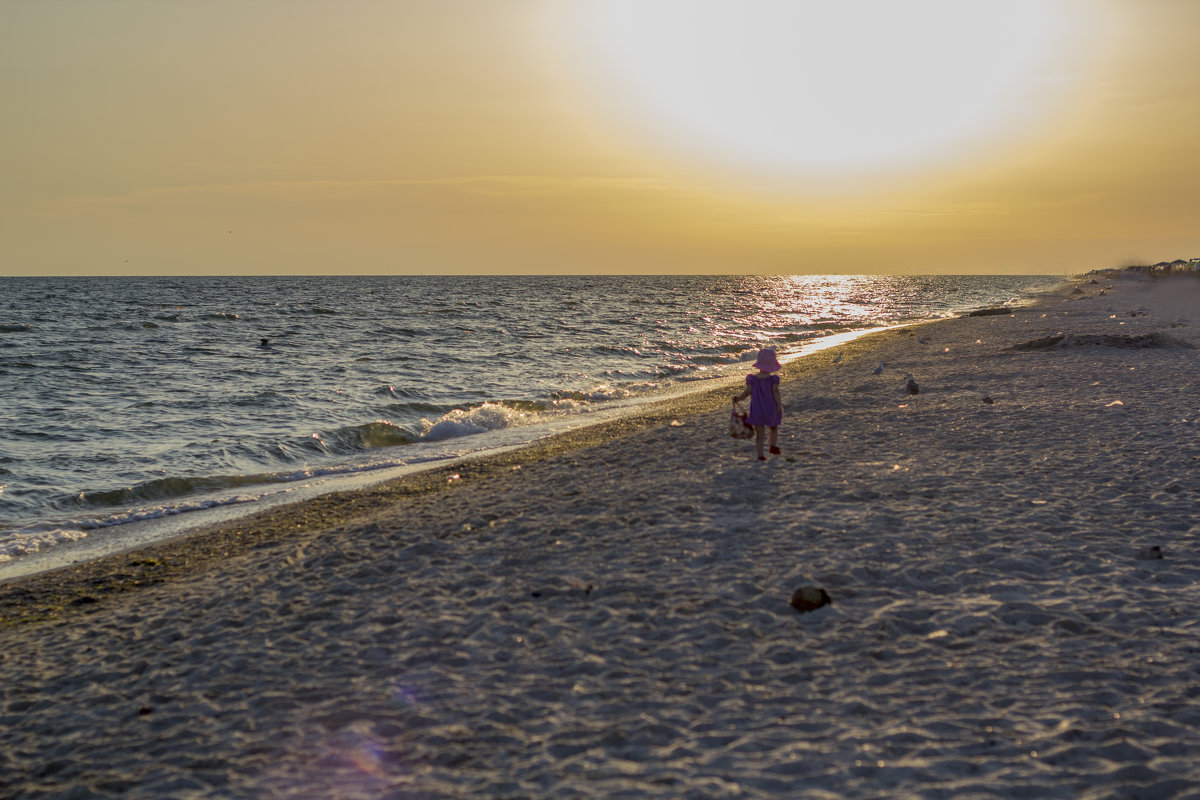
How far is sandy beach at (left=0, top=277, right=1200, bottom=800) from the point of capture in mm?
4504

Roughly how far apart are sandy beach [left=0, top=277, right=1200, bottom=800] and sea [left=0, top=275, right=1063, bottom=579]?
12.4ft

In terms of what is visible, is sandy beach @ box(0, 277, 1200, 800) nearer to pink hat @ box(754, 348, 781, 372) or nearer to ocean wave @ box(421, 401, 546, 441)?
pink hat @ box(754, 348, 781, 372)

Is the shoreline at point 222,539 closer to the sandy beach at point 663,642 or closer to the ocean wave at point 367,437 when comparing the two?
the sandy beach at point 663,642

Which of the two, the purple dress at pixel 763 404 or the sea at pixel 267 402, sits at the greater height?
the purple dress at pixel 763 404

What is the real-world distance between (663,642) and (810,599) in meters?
1.32

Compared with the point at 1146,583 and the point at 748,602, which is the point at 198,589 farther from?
the point at 1146,583

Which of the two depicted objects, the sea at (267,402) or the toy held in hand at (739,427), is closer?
the toy held in hand at (739,427)

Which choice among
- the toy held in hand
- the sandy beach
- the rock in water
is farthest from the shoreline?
the rock in water

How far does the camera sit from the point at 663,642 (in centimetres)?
595

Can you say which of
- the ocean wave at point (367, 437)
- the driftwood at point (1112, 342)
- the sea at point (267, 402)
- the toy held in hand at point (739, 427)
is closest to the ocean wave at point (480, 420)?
the sea at point (267, 402)

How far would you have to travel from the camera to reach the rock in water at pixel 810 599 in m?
6.32

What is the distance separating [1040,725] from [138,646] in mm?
7098

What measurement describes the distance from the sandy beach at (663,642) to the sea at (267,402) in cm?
377

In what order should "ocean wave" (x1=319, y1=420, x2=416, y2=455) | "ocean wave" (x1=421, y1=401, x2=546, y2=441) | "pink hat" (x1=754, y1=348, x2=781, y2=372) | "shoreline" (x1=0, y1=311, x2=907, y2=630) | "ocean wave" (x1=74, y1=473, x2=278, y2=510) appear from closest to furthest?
1. "shoreline" (x1=0, y1=311, x2=907, y2=630)
2. "pink hat" (x1=754, y1=348, x2=781, y2=372)
3. "ocean wave" (x1=74, y1=473, x2=278, y2=510)
4. "ocean wave" (x1=319, y1=420, x2=416, y2=455)
5. "ocean wave" (x1=421, y1=401, x2=546, y2=441)
